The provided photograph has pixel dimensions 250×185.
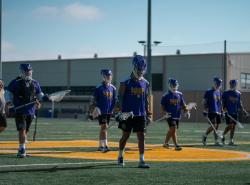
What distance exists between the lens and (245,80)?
57875 mm

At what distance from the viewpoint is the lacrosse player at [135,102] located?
38.0 ft

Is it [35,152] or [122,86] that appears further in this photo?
[35,152]

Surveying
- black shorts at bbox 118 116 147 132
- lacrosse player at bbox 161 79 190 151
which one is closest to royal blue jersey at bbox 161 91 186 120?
lacrosse player at bbox 161 79 190 151

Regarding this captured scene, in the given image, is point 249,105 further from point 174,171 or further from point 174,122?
point 174,171

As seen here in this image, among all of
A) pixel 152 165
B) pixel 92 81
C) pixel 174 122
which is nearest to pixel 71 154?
pixel 152 165

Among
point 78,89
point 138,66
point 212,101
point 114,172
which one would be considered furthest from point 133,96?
point 78,89

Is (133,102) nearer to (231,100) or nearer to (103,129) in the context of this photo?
(103,129)

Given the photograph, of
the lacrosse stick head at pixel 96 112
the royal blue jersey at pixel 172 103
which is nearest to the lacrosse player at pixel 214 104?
the royal blue jersey at pixel 172 103

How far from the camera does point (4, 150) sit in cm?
1459

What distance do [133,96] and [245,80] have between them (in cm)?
4775

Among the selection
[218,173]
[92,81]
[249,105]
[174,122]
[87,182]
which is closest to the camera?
[87,182]

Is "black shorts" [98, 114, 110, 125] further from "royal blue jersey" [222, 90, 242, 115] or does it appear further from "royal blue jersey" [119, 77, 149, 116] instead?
"royal blue jersey" [222, 90, 242, 115]

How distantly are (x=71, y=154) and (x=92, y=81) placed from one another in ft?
178

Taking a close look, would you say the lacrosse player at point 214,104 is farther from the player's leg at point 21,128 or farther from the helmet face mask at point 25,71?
the player's leg at point 21,128
